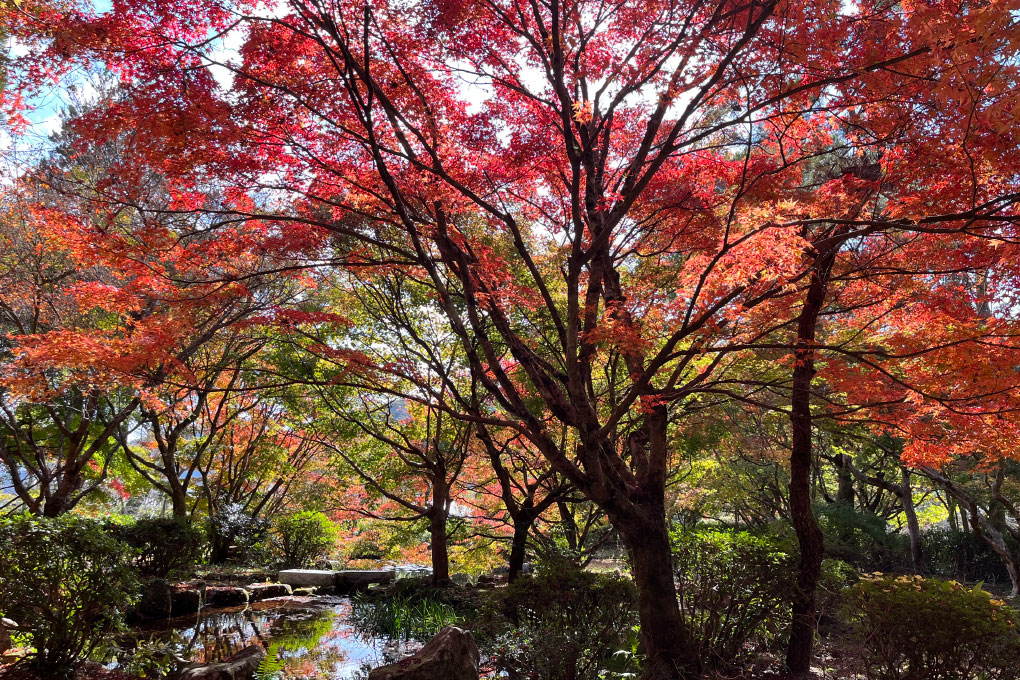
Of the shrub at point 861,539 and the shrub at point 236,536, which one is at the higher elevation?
the shrub at point 236,536

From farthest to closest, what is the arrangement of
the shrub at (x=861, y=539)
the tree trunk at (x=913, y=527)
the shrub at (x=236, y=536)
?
1. the shrub at (x=861, y=539)
2. the tree trunk at (x=913, y=527)
3. the shrub at (x=236, y=536)

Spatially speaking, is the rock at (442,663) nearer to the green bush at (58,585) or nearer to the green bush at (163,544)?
the green bush at (58,585)

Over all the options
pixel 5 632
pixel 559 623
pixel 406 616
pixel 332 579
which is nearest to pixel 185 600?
pixel 332 579

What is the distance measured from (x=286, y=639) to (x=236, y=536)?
579cm

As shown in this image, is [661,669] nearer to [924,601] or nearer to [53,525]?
[924,601]

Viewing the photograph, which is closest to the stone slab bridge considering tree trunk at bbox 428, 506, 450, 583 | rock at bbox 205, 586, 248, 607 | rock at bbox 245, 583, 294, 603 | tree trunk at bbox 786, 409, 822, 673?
rock at bbox 245, 583, 294, 603

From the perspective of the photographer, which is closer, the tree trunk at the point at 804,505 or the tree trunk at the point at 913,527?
the tree trunk at the point at 804,505

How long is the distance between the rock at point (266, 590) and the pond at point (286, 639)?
32cm

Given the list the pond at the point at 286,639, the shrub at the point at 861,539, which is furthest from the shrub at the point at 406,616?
the shrub at the point at 861,539

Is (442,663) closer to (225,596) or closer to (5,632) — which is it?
(5,632)

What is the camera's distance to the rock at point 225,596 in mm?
9703

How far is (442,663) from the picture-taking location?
430 cm

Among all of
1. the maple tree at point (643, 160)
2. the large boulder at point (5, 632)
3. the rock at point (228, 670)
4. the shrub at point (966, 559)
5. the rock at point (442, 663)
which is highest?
the maple tree at point (643, 160)

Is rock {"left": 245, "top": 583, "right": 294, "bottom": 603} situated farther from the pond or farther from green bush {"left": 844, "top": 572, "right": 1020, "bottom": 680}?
green bush {"left": 844, "top": 572, "right": 1020, "bottom": 680}
